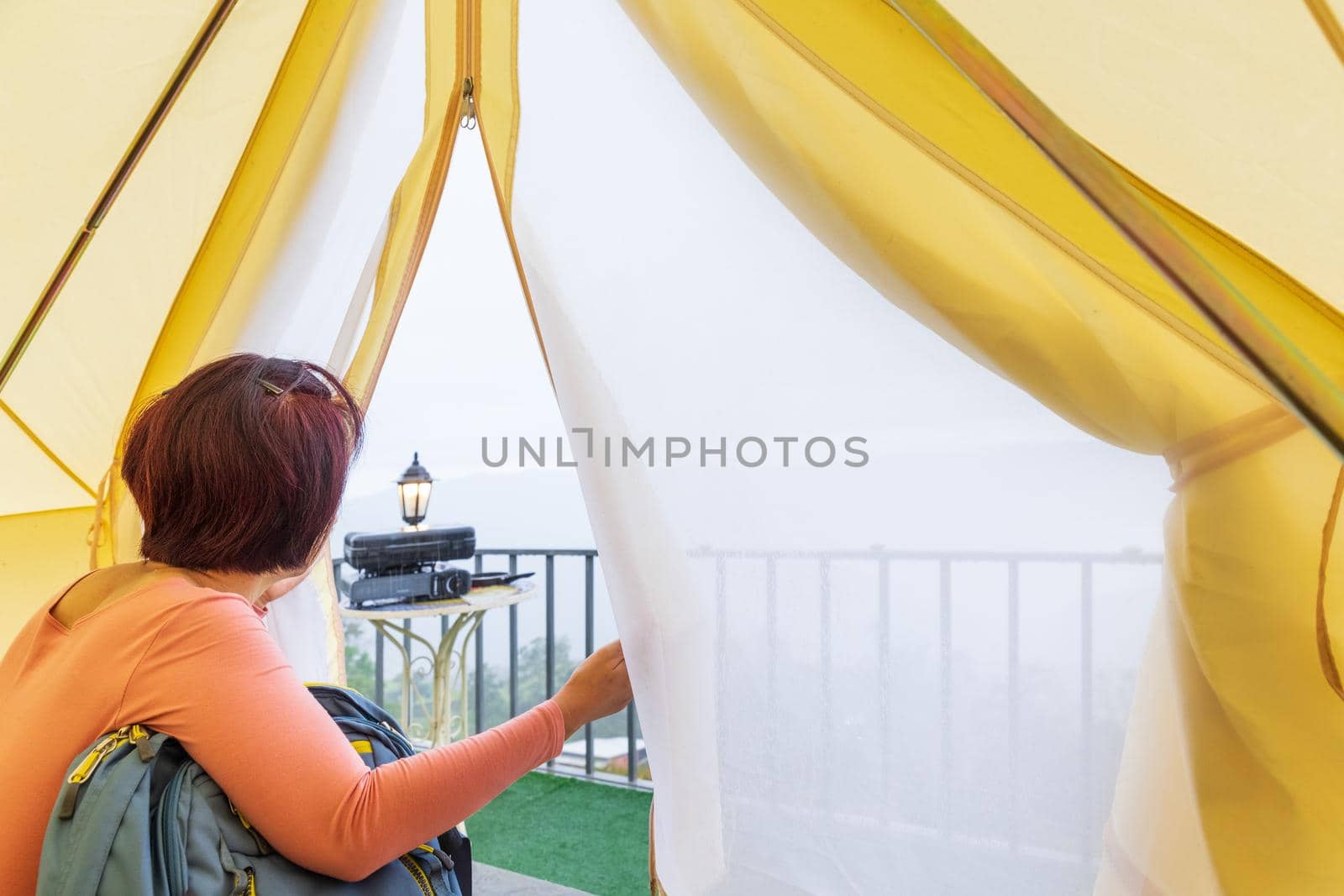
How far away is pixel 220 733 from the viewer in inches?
27.6

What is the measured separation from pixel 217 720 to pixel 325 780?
0.11 m

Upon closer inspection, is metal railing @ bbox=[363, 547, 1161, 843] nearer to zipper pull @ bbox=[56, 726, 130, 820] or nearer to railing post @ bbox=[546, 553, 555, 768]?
zipper pull @ bbox=[56, 726, 130, 820]

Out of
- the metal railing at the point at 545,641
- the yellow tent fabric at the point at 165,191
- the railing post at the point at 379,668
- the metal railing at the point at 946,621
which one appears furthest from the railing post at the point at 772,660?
the railing post at the point at 379,668

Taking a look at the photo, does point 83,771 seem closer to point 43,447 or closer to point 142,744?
point 142,744

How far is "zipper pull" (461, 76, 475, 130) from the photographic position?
1133 mm

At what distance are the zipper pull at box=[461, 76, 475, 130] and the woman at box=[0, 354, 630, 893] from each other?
0.49m

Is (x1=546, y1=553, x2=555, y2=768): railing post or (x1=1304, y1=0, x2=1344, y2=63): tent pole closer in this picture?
(x1=1304, y1=0, x2=1344, y2=63): tent pole

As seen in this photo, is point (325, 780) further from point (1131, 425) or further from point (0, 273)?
point (0, 273)

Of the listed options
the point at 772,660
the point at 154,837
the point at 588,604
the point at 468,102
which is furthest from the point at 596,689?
the point at 588,604

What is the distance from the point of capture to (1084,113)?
2.45ft

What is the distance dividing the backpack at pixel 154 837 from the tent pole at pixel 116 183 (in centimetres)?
109

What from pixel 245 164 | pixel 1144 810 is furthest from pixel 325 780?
pixel 245 164

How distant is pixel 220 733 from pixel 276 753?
0.18 feet

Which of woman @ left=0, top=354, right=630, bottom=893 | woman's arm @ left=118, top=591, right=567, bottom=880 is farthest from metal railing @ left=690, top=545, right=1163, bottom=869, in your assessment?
woman's arm @ left=118, top=591, right=567, bottom=880
